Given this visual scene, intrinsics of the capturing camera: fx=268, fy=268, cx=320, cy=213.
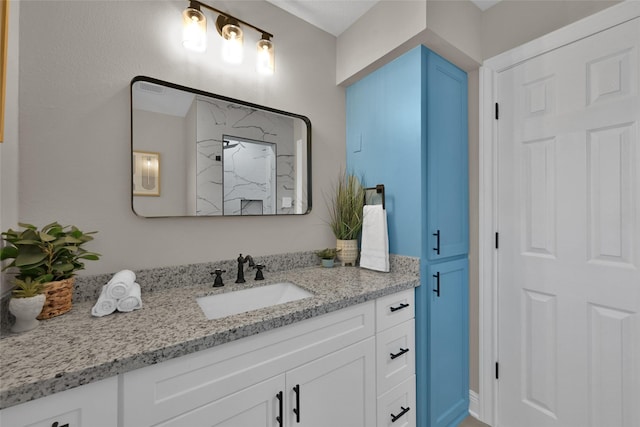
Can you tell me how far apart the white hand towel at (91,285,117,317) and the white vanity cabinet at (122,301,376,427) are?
0.36 m

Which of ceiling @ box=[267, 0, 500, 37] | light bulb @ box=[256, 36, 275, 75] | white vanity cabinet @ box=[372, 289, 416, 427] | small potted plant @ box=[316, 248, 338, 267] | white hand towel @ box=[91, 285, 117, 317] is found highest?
ceiling @ box=[267, 0, 500, 37]

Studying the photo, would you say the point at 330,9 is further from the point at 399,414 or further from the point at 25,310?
the point at 399,414

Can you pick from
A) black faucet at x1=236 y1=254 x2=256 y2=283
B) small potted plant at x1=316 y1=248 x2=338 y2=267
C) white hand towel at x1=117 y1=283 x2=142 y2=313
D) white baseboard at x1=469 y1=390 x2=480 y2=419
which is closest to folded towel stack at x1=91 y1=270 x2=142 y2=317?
white hand towel at x1=117 y1=283 x2=142 y2=313

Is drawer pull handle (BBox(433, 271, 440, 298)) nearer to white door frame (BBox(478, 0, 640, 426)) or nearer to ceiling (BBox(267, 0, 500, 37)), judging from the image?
white door frame (BBox(478, 0, 640, 426))

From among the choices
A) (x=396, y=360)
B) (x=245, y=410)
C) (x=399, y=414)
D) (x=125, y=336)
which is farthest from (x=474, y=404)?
(x=125, y=336)

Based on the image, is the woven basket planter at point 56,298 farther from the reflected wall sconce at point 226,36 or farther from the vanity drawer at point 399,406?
the vanity drawer at point 399,406

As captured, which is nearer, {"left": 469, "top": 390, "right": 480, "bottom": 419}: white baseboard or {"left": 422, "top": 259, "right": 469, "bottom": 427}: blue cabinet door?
{"left": 422, "top": 259, "right": 469, "bottom": 427}: blue cabinet door

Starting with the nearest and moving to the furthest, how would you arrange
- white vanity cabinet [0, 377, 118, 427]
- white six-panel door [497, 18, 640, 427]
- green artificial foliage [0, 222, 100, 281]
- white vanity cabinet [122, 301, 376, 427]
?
white vanity cabinet [0, 377, 118, 427], white vanity cabinet [122, 301, 376, 427], green artificial foliage [0, 222, 100, 281], white six-panel door [497, 18, 640, 427]

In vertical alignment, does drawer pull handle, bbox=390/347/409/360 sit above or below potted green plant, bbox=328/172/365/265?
below

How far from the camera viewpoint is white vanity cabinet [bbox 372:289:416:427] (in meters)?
1.25

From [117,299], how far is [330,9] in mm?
1862

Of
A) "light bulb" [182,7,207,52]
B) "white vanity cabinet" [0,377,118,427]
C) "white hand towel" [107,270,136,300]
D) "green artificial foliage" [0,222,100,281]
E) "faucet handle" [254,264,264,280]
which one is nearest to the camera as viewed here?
"white vanity cabinet" [0,377,118,427]

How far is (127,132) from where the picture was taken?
1187mm

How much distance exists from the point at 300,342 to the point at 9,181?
45.6 inches
